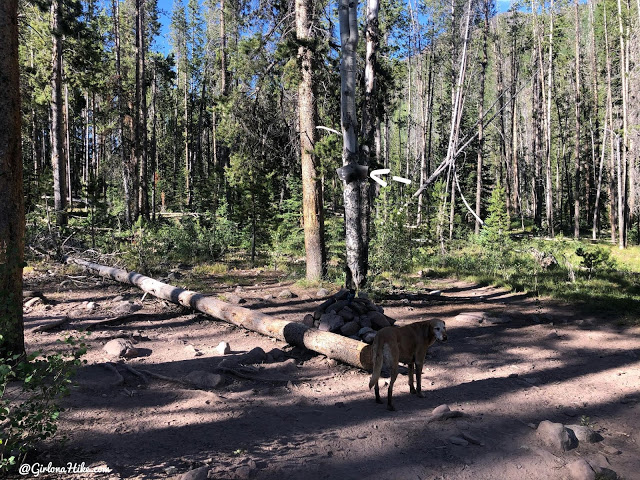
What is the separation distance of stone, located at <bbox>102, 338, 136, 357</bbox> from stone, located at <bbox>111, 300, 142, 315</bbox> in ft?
6.43

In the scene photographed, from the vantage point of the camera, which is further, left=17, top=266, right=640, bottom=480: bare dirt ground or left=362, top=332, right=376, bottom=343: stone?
left=362, top=332, right=376, bottom=343: stone

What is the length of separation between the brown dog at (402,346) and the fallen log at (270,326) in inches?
32.9

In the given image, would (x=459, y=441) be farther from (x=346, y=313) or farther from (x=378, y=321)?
(x=346, y=313)

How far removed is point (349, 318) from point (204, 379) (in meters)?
2.50

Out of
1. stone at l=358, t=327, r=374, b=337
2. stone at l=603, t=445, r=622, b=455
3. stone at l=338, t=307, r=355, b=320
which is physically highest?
stone at l=338, t=307, r=355, b=320

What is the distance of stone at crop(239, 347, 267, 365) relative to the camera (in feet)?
18.9

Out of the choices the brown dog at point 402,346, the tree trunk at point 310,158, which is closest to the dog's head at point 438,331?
the brown dog at point 402,346

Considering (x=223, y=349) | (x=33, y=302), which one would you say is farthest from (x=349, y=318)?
(x=33, y=302)

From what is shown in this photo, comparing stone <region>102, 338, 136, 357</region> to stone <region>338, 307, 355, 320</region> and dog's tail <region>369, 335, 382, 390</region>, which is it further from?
dog's tail <region>369, 335, 382, 390</region>

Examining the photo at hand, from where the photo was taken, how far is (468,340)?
6852 mm

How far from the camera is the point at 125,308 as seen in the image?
8188 millimetres

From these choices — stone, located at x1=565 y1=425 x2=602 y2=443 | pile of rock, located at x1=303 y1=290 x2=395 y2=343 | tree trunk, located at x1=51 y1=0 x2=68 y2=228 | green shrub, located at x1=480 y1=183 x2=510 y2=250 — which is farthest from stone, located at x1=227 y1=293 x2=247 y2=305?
tree trunk, located at x1=51 y1=0 x2=68 y2=228

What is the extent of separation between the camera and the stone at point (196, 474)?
2861 millimetres

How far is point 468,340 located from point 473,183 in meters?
32.6
